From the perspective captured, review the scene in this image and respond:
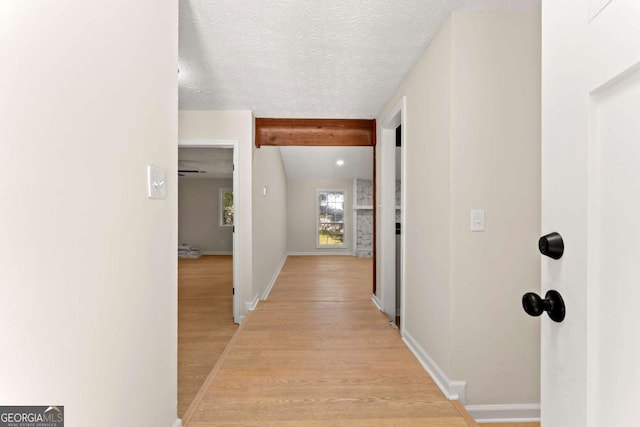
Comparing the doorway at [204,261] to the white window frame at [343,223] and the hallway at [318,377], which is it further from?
the white window frame at [343,223]

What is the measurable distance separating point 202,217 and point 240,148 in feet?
19.7

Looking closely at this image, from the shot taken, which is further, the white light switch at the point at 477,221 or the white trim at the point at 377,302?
the white trim at the point at 377,302

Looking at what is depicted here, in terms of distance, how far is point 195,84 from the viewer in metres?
2.63

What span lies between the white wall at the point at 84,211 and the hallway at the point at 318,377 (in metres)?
0.56

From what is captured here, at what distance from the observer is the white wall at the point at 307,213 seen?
26.8ft

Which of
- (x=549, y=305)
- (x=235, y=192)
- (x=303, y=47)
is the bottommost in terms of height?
(x=549, y=305)

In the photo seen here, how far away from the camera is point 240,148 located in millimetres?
3277

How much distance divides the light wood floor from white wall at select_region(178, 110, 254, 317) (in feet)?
1.28

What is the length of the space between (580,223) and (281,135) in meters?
3.36

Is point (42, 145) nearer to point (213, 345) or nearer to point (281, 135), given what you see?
point (213, 345)

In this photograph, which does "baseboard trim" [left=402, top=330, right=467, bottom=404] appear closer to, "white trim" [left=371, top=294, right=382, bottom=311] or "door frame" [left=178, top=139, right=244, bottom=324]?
"white trim" [left=371, top=294, right=382, bottom=311]

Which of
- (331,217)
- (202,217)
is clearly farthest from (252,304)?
(202,217)

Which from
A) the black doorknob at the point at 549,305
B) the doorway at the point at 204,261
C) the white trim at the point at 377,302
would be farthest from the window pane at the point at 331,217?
the black doorknob at the point at 549,305

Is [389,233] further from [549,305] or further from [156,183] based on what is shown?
[549,305]
